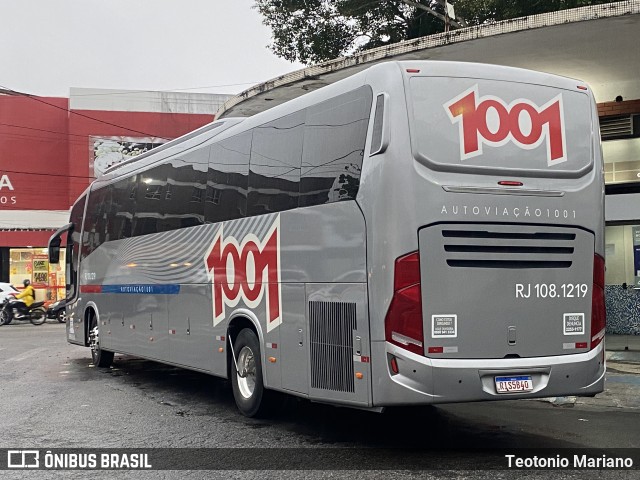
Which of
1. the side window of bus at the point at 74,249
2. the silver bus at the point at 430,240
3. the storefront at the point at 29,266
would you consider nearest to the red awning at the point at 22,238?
the storefront at the point at 29,266

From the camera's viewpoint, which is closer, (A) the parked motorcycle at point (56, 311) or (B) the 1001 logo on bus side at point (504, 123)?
(B) the 1001 logo on bus side at point (504, 123)

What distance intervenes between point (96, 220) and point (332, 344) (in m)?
8.80

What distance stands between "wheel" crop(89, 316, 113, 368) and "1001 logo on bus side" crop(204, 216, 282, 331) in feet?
18.6

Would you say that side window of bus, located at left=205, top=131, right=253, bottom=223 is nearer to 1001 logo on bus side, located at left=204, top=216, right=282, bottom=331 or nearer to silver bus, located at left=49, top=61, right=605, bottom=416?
1001 logo on bus side, located at left=204, top=216, right=282, bottom=331

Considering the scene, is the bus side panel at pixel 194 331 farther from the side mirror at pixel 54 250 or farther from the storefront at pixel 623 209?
the storefront at pixel 623 209

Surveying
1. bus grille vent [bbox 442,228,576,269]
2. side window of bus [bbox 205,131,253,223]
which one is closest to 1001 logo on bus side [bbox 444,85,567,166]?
bus grille vent [bbox 442,228,576,269]

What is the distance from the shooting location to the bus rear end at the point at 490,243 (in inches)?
279

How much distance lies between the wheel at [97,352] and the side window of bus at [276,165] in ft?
23.5

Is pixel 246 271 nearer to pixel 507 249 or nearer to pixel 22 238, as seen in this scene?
pixel 507 249

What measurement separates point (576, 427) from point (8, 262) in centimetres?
3536

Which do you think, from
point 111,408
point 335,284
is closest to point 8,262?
point 111,408

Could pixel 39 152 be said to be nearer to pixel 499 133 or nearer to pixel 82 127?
pixel 82 127

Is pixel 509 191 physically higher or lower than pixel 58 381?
higher

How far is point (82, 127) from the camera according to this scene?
40.4 metres
